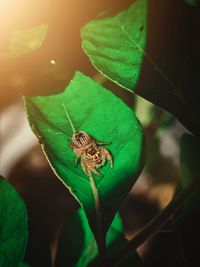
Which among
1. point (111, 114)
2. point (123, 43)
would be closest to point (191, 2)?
point (123, 43)

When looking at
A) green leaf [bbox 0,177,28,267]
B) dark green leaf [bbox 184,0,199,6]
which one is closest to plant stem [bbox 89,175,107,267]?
green leaf [bbox 0,177,28,267]

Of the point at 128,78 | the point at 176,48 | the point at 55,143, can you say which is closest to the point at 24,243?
the point at 55,143

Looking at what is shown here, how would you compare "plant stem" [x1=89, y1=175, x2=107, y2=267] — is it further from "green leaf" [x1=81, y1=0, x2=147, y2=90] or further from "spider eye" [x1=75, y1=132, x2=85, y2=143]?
"green leaf" [x1=81, y1=0, x2=147, y2=90]

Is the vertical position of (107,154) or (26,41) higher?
(26,41)

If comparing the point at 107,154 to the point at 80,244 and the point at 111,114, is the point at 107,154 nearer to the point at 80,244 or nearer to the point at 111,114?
the point at 111,114

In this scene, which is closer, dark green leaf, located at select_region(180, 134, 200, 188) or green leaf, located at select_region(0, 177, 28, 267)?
green leaf, located at select_region(0, 177, 28, 267)

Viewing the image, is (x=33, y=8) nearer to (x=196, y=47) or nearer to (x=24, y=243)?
(x=196, y=47)

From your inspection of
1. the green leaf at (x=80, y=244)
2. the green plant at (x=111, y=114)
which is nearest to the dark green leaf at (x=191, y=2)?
the green plant at (x=111, y=114)
